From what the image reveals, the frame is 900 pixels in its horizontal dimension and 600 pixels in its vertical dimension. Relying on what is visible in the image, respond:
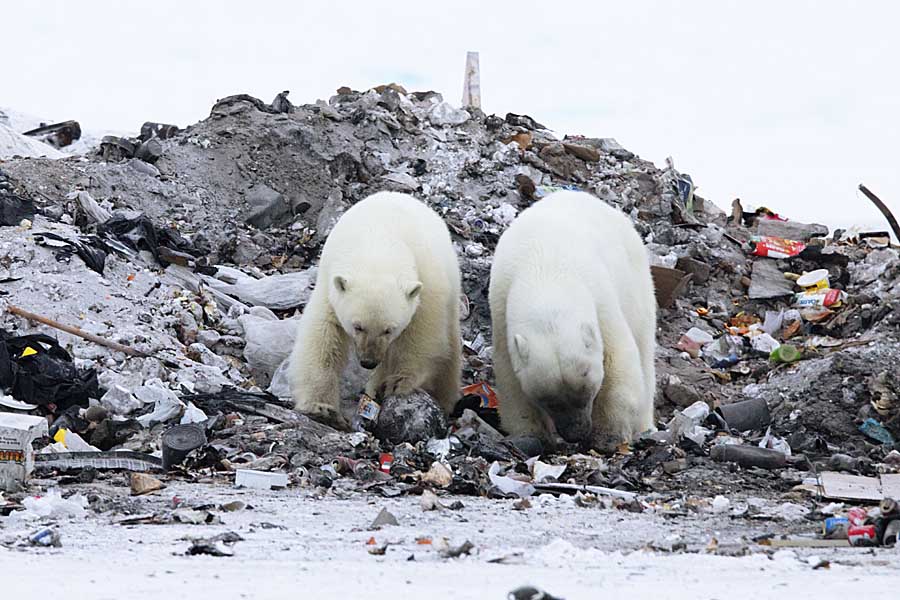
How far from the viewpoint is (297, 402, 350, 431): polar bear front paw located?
789cm

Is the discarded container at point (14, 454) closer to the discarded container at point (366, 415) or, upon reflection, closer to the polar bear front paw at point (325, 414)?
the polar bear front paw at point (325, 414)

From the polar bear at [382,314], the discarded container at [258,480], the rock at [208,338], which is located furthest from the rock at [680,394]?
the discarded container at [258,480]

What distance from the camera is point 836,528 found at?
4.88 meters

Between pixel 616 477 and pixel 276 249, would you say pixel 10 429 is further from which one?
pixel 276 249

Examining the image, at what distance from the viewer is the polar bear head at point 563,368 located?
24.1ft

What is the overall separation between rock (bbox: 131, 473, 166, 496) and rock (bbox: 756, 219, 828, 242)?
34.5 feet

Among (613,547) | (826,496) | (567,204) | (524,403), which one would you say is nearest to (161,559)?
(613,547)

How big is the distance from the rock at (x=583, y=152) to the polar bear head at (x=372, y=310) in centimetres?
770

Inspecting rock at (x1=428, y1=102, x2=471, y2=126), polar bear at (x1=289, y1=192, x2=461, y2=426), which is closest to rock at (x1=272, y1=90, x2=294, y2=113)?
rock at (x1=428, y1=102, x2=471, y2=126)

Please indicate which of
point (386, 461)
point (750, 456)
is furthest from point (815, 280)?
point (386, 461)

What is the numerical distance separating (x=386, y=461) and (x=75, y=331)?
10.2 ft

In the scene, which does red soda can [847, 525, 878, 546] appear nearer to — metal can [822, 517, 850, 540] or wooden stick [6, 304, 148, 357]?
metal can [822, 517, 850, 540]

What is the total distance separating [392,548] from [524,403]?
148 inches

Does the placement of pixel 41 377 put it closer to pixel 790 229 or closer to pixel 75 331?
pixel 75 331
